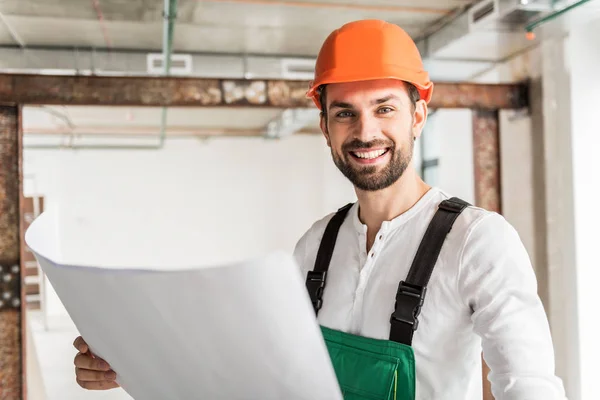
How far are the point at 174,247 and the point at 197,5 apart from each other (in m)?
6.26

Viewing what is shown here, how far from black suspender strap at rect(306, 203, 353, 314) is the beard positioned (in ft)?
0.67

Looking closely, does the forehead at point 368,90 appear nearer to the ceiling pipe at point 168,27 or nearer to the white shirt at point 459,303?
the white shirt at point 459,303

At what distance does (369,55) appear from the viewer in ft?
3.76

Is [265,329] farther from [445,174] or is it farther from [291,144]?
[291,144]

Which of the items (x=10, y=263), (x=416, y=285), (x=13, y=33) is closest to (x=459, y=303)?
(x=416, y=285)

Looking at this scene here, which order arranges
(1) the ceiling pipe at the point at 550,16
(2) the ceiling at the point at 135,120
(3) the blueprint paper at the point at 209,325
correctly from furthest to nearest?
(2) the ceiling at the point at 135,120, (1) the ceiling pipe at the point at 550,16, (3) the blueprint paper at the point at 209,325

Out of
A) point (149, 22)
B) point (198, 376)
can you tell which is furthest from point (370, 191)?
point (149, 22)

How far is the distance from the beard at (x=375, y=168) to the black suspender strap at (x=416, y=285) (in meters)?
0.16

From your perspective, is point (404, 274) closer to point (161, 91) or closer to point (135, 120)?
point (161, 91)

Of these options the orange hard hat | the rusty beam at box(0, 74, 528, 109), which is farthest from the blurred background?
the orange hard hat

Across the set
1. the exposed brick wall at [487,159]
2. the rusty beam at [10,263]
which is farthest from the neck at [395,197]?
the exposed brick wall at [487,159]

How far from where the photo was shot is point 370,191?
1266mm

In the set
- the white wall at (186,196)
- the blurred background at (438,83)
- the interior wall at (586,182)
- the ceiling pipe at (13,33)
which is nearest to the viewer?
the blurred background at (438,83)

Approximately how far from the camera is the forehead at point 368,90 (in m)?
1.18
